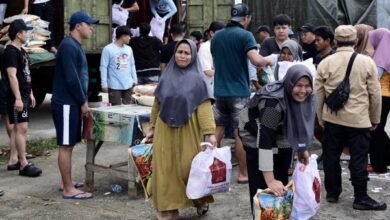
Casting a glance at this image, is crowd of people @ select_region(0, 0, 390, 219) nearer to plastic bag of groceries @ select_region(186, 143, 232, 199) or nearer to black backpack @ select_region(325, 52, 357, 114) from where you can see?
black backpack @ select_region(325, 52, 357, 114)

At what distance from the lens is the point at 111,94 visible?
8.23 metres

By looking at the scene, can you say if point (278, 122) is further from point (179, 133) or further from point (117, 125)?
point (117, 125)

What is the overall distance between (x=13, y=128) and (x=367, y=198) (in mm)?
3754

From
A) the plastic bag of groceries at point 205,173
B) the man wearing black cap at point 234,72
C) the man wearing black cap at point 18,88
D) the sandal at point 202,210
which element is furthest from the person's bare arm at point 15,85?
the plastic bag of groceries at point 205,173

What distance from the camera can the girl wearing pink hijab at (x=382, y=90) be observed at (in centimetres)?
634

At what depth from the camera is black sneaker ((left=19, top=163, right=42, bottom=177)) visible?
6.53m

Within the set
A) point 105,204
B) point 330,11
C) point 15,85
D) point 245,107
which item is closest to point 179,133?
point 245,107

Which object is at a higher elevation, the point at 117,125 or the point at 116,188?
the point at 117,125

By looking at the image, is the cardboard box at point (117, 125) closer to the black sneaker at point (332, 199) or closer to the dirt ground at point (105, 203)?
the dirt ground at point (105, 203)

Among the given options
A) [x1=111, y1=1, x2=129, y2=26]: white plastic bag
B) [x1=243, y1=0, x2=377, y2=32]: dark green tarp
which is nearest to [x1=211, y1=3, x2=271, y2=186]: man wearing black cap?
[x1=111, y1=1, x2=129, y2=26]: white plastic bag

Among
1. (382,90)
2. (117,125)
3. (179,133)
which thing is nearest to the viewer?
(179,133)

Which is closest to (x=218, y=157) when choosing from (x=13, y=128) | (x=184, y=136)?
(x=184, y=136)

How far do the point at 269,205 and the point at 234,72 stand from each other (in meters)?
2.41

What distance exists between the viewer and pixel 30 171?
6.53 meters
